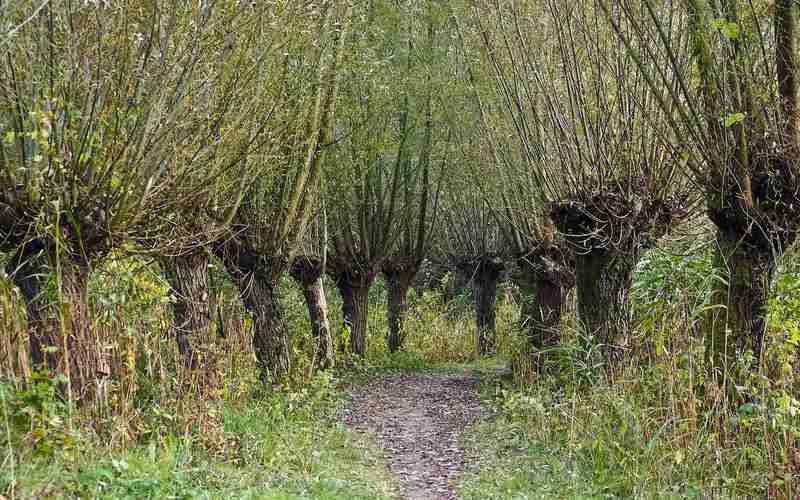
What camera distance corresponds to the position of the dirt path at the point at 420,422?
7.22 metres

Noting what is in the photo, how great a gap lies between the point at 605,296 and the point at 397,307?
941 centimetres

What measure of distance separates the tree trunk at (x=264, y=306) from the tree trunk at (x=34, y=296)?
16.2ft

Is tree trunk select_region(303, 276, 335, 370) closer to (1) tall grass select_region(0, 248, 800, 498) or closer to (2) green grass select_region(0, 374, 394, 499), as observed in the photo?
(2) green grass select_region(0, 374, 394, 499)

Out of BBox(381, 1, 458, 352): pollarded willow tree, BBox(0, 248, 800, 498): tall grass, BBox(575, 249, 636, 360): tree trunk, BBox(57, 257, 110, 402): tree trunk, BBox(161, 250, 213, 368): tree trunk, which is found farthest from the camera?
BBox(381, 1, 458, 352): pollarded willow tree

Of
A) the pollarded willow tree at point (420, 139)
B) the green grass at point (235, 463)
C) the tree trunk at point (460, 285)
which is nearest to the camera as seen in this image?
the green grass at point (235, 463)

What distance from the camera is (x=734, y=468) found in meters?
5.64

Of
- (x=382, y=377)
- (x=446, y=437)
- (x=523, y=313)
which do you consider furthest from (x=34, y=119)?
(x=523, y=313)

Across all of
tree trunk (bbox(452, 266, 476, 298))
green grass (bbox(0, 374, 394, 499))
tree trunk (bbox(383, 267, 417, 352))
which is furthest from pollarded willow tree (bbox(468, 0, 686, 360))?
tree trunk (bbox(452, 266, 476, 298))

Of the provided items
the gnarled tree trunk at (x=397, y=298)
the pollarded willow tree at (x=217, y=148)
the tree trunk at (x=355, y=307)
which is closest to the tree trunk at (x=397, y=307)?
the gnarled tree trunk at (x=397, y=298)

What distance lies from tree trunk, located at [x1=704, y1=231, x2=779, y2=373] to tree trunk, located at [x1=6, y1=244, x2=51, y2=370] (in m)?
4.68

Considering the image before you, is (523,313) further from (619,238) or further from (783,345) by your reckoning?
(783,345)

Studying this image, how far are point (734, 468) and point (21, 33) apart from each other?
5.50m

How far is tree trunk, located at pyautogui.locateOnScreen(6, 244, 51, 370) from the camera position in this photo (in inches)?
213

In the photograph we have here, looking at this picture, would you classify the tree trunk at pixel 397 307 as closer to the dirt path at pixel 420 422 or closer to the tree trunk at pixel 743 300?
the dirt path at pixel 420 422
